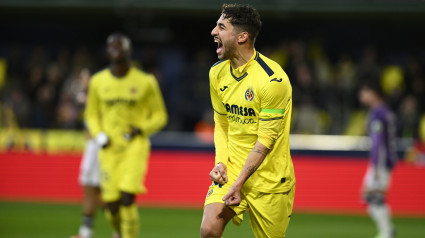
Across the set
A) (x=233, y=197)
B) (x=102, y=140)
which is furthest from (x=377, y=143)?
(x=233, y=197)

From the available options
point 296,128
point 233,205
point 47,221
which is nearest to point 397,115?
point 296,128

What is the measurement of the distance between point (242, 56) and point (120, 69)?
3.56 meters

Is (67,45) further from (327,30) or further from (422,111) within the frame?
(422,111)

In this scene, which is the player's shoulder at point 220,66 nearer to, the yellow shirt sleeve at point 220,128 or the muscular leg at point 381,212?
the yellow shirt sleeve at point 220,128

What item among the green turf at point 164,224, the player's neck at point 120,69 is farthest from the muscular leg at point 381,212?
the player's neck at point 120,69

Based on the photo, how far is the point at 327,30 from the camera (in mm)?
21141

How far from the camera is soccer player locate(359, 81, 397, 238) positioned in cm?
1177

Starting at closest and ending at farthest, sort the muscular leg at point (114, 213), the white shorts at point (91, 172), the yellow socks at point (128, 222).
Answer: the yellow socks at point (128, 222) → the muscular leg at point (114, 213) → the white shorts at point (91, 172)

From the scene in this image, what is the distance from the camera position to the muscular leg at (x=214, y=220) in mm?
5934

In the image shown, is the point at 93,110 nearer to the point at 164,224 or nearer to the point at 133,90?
the point at 133,90

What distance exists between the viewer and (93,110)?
948 cm

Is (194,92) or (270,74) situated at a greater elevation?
(270,74)

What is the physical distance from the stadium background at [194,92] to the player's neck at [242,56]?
20.6 feet

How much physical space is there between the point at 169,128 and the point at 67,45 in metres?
4.79
